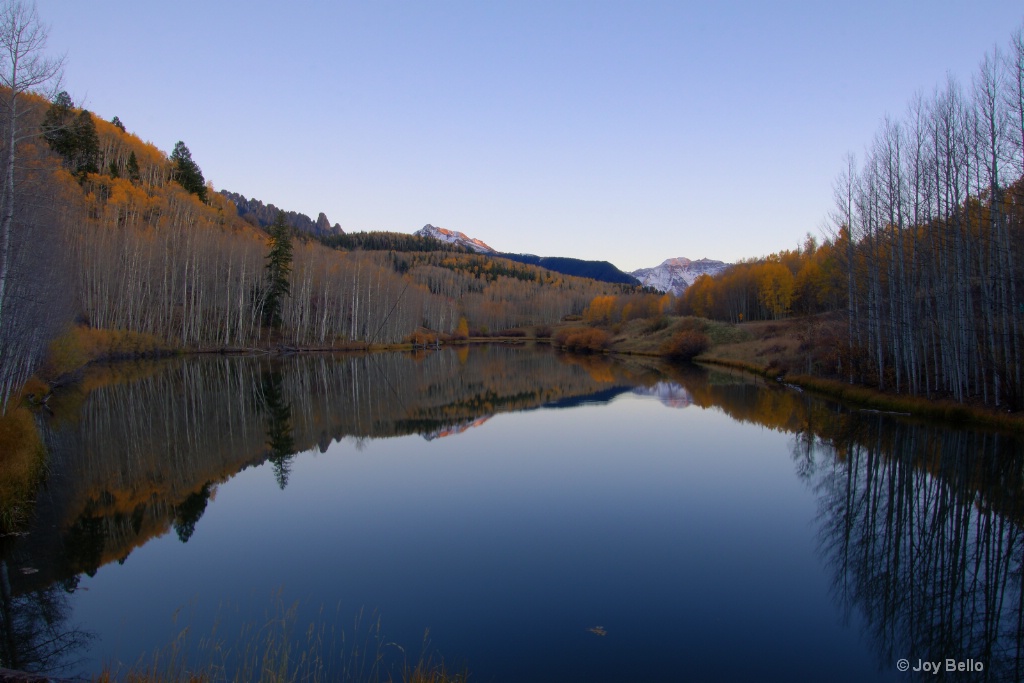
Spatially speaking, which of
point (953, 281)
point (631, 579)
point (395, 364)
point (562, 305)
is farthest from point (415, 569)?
point (562, 305)

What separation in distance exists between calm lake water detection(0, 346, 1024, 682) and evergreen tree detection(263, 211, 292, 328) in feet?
138

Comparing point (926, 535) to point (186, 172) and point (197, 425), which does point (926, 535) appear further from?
point (186, 172)

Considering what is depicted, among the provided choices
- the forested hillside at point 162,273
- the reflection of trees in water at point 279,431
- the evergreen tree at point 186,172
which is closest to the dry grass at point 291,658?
the reflection of trees in water at point 279,431

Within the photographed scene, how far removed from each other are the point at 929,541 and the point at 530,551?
21.5 ft

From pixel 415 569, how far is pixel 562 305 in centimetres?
13912

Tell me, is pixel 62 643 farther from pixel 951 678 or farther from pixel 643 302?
pixel 643 302

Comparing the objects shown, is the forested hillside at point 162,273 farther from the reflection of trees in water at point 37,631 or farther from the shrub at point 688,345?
the shrub at point 688,345

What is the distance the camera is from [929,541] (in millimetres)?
9227

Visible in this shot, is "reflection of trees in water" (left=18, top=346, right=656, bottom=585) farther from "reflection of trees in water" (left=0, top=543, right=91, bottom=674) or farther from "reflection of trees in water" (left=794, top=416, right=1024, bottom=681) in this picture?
"reflection of trees in water" (left=794, top=416, right=1024, bottom=681)

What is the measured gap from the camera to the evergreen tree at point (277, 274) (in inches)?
2319

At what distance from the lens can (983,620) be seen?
674 cm

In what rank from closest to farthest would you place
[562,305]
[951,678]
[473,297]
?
[951,678]
[473,297]
[562,305]

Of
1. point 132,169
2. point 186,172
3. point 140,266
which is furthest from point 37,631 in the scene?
point 186,172

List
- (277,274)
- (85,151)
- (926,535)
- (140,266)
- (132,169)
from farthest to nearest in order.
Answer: (132,169) < (85,151) < (277,274) < (140,266) < (926,535)
